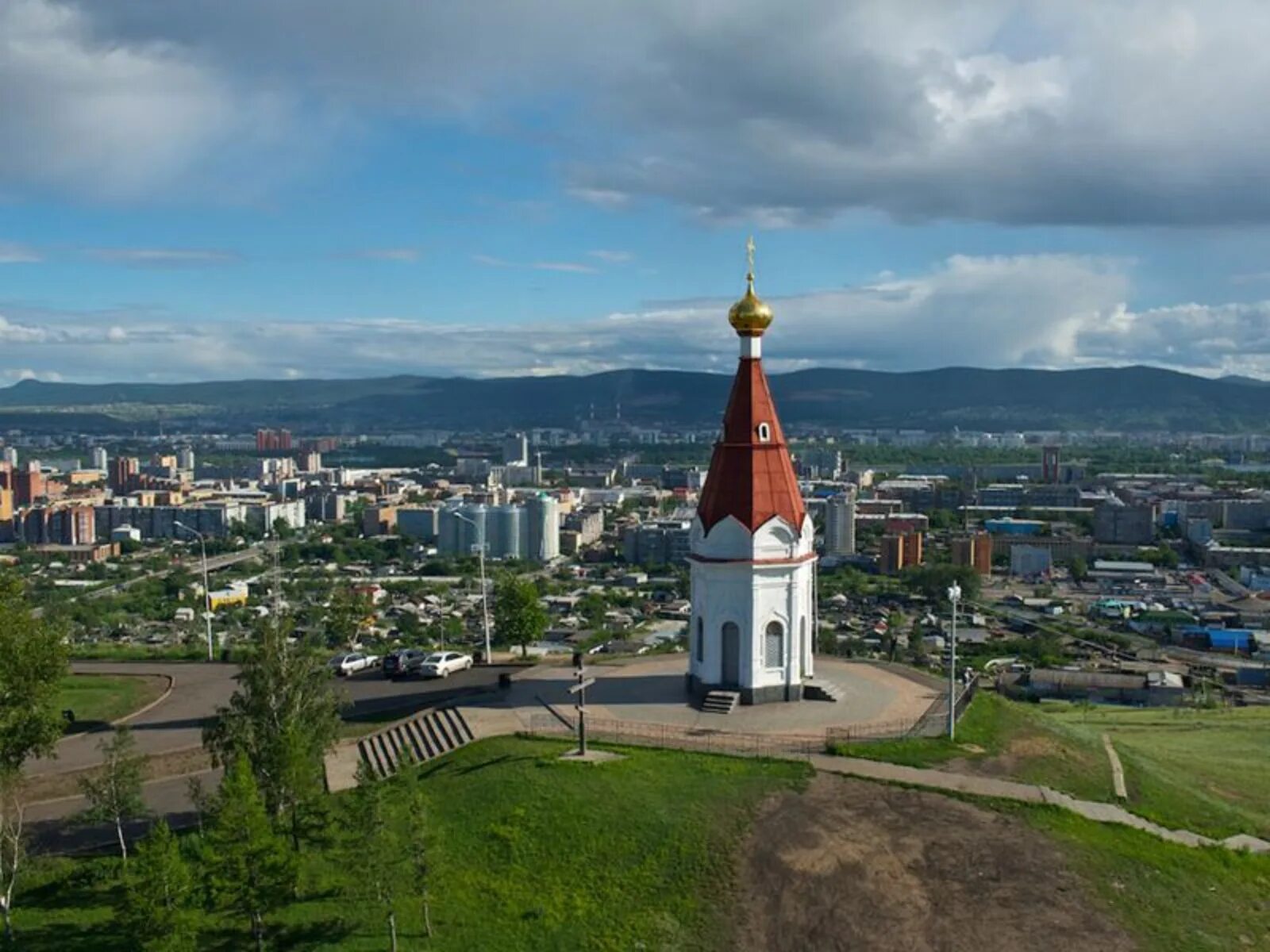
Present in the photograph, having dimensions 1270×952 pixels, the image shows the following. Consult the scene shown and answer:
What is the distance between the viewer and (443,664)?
2602cm

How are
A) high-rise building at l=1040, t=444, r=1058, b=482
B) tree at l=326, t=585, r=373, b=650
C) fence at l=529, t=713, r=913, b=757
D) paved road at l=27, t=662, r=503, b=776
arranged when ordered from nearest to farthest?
fence at l=529, t=713, r=913, b=757 < paved road at l=27, t=662, r=503, b=776 < tree at l=326, t=585, r=373, b=650 < high-rise building at l=1040, t=444, r=1058, b=482

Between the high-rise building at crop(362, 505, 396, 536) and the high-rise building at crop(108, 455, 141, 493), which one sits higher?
the high-rise building at crop(108, 455, 141, 493)

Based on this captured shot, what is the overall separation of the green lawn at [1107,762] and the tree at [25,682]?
39.7 ft

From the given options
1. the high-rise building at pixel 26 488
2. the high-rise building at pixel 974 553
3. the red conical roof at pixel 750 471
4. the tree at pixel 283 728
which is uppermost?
the red conical roof at pixel 750 471

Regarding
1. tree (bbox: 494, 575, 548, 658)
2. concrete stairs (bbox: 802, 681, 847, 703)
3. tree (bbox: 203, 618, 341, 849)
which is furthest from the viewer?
tree (bbox: 494, 575, 548, 658)

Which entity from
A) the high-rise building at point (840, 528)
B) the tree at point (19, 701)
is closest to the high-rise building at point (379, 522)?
the high-rise building at point (840, 528)

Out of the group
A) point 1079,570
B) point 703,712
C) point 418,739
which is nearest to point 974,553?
point 1079,570

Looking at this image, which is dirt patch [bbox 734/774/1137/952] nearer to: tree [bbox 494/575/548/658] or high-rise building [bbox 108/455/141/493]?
tree [bbox 494/575/548/658]

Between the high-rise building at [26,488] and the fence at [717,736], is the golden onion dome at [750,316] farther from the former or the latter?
the high-rise building at [26,488]

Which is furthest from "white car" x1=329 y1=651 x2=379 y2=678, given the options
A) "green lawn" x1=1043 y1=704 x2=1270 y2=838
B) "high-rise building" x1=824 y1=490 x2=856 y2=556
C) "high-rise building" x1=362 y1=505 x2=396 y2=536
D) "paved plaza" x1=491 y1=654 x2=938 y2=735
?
"high-rise building" x1=362 y1=505 x2=396 y2=536

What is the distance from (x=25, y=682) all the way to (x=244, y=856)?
5175 mm

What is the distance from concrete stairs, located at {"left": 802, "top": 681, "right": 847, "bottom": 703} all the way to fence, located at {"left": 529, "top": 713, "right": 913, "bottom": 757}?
1849 millimetres

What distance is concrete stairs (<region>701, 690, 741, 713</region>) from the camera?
829 inches

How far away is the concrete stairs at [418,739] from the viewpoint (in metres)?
19.7
